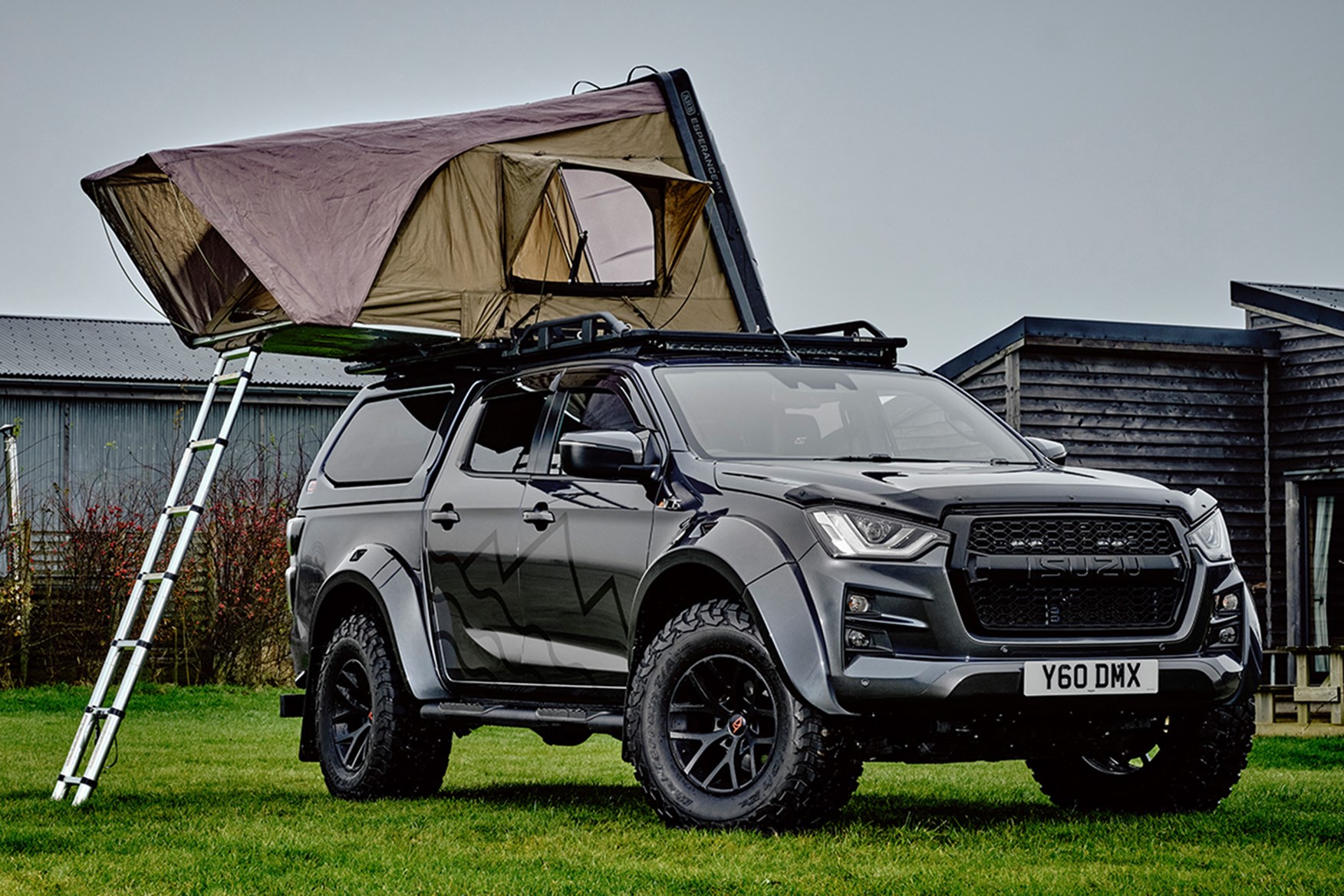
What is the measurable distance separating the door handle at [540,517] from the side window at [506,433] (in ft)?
1.16

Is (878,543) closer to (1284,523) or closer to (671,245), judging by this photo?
(671,245)

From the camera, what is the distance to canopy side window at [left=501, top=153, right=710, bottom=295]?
1037 centimetres

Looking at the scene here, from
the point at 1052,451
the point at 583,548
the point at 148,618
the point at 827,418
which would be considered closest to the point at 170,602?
the point at 148,618

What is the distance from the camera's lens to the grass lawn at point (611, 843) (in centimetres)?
589

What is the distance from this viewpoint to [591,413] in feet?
27.4

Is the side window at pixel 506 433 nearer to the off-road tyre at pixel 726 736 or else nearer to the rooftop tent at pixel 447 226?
the rooftop tent at pixel 447 226

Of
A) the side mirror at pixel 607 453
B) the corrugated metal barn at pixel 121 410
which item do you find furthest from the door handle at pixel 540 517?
the corrugated metal barn at pixel 121 410

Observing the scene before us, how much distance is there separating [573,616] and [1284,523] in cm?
Answer: 1468

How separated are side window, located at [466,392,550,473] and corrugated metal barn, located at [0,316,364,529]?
1913 centimetres

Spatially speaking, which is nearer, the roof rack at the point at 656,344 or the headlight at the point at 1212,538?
the headlight at the point at 1212,538

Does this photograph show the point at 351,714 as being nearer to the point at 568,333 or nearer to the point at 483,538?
the point at 483,538

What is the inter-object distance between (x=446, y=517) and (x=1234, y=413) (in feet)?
46.2

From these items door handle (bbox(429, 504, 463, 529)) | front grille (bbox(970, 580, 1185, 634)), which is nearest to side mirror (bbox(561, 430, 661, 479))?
door handle (bbox(429, 504, 463, 529))

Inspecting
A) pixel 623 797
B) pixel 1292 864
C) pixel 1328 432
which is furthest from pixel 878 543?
pixel 1328 432
